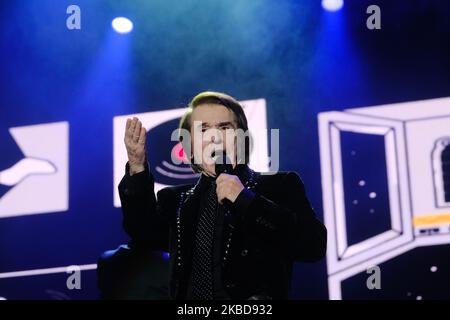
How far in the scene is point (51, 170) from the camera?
12.6 feet

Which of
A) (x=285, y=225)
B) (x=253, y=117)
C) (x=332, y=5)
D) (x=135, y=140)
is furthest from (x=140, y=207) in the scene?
(x=332, y=5)

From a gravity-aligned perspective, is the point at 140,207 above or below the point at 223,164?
below

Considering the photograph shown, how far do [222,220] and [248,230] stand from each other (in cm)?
14

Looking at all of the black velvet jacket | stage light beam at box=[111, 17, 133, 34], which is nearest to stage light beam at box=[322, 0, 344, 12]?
stage light beam at box=[111, 17, 133, 34]

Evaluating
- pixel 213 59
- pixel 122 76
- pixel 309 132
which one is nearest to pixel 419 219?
pixel 309 132

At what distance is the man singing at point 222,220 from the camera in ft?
5.14

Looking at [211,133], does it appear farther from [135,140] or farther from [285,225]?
[285,225]

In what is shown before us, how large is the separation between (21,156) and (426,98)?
269 cm

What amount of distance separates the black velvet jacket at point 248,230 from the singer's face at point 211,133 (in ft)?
0.28

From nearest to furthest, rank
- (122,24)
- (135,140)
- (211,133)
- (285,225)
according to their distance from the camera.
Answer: (285,225) < (135,140) < (211,133) < (122,24)

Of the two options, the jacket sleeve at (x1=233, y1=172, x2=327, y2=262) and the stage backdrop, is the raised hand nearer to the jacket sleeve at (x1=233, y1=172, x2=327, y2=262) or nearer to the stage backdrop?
the jacket sleeve at (x1=233, y1=172, x2=327, y2=262)

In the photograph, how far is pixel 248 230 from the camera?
1589mm

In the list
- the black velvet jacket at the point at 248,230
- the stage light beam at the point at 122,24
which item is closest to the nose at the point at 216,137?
the black velvet jacket at the point at 248,230

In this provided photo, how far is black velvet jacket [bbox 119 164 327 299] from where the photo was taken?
1562 millimetres
